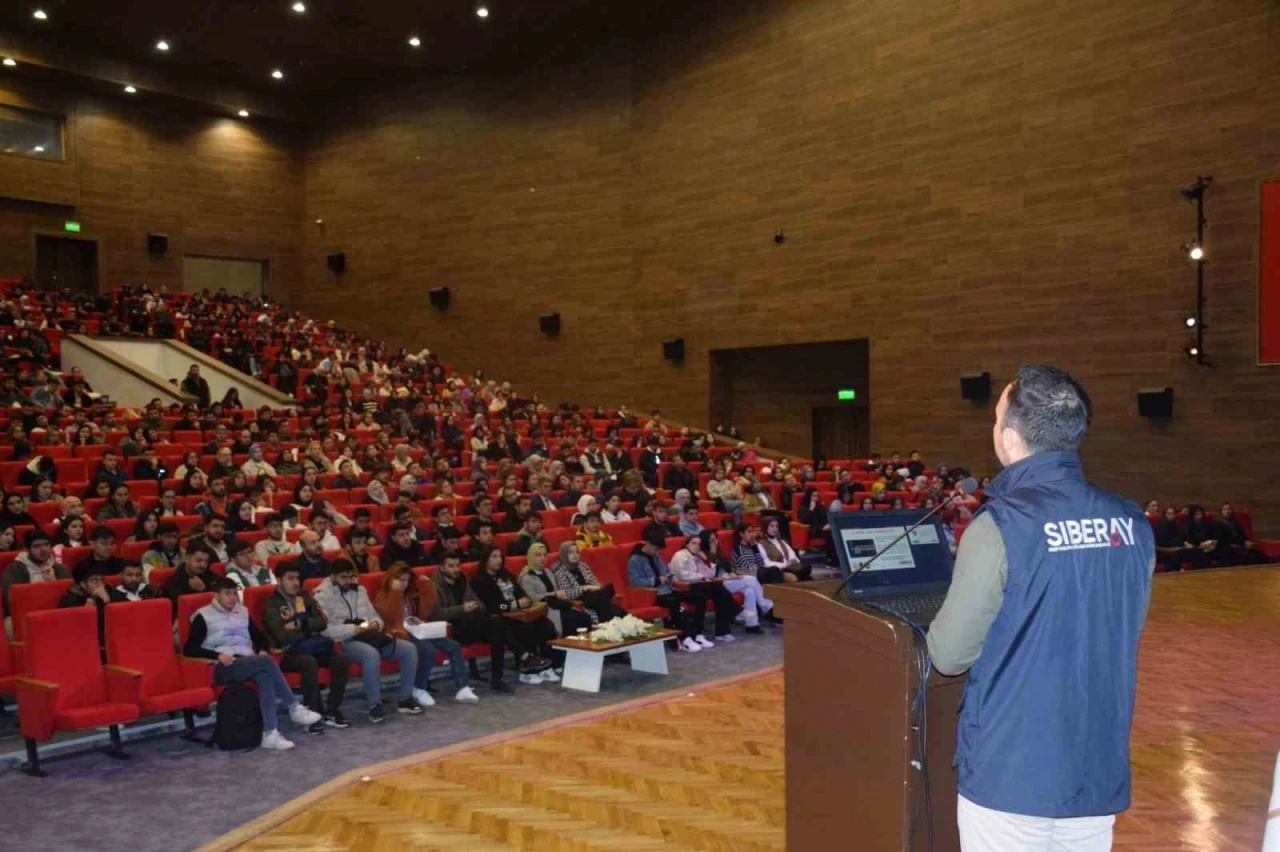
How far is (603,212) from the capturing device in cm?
1767

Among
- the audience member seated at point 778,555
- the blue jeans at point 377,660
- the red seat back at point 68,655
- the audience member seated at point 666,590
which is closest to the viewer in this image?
the red seat back at point 68,655

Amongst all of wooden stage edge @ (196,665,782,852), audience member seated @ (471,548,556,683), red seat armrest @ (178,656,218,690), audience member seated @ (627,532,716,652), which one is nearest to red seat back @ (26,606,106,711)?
red seat armrest @ (178,656,218,690)

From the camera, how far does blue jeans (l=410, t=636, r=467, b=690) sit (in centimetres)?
604

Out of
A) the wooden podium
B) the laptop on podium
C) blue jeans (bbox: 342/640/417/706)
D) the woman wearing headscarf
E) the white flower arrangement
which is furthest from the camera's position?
the woman wearing headscarf

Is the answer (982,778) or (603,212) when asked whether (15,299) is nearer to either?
(603,212)

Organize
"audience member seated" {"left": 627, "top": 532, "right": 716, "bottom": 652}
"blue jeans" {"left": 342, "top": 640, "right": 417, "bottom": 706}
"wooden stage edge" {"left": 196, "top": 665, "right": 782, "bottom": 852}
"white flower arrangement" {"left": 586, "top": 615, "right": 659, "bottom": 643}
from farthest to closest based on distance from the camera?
"audience member seated" {"left": 627, "top": 532, "right": 716, "bottom": 652} < "white flower arrangement" {"left": 586, "top": 615, "right": 659, "bottom": 643} < "blue jeans" {"left": 342, "top": 640, "right": 417, "bottom": 706} < "wooden stage edge" {"left": 196, "top": 665, "right": 782, "bottom": 852}

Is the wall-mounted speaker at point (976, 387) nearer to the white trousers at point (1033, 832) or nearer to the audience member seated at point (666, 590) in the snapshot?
the audience member seated at point (666, 590)

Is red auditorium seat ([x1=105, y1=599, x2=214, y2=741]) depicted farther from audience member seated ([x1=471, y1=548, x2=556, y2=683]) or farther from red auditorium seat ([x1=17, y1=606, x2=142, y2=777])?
audience member seated ([x1=471, y1=548, x2=556, y2=683])

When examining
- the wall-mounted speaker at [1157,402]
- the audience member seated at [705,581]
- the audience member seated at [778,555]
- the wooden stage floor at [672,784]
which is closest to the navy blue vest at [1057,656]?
the wooden stage floor at [672,784]

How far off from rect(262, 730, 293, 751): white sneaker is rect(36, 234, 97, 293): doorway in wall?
669 inches

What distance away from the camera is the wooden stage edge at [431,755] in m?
3.82

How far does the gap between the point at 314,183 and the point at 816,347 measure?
11.9 m

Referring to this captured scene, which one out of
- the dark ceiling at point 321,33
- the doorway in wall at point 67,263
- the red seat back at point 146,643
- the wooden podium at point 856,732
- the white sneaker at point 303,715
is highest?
the dark ceiling at point 321,33

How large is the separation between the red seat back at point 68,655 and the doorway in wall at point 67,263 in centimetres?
1653
